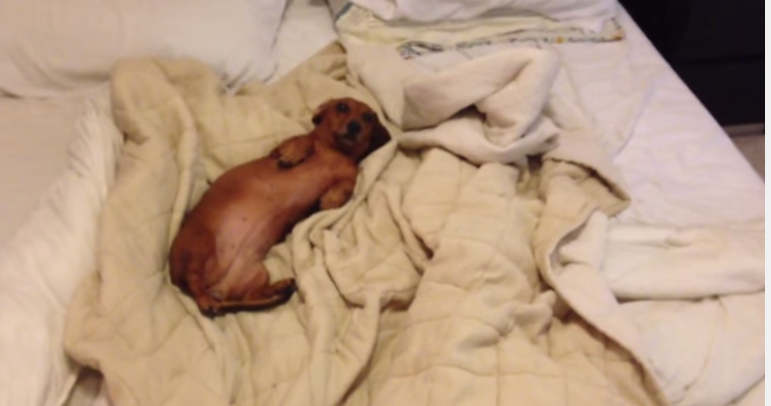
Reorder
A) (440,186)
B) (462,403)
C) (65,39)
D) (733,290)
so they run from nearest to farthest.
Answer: (462,403), (733,290), (440,186), (65,39)

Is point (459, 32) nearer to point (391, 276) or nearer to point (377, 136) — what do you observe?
point (377, 136)

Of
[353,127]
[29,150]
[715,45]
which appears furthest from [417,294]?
[715,45]

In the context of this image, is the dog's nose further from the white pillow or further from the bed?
the white pillow

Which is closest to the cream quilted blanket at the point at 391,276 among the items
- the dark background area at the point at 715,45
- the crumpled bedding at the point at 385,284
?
the crumpled bedding at the point at 385,284

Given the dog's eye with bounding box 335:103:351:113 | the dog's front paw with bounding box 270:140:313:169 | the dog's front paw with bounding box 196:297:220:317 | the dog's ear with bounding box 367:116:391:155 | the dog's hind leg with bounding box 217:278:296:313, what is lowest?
the dog's hind leg with bounding box 217:278:296:313

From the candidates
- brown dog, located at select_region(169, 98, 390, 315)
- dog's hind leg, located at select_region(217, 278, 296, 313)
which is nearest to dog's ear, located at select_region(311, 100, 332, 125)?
brown dog, located at select_region(169, 98, 390, 315)

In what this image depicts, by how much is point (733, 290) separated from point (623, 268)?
125 mm

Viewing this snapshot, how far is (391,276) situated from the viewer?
86 cm

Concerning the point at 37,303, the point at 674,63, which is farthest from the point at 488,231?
the point at 674,63

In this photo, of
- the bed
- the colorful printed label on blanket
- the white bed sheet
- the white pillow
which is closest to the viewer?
the bed

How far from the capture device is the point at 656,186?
1037mm

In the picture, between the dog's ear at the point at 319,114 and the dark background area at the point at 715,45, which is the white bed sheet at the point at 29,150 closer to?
the dog's ear at the point at 319,114

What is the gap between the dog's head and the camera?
980 millimetres

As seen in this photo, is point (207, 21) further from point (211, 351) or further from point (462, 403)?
point (462, 403)
